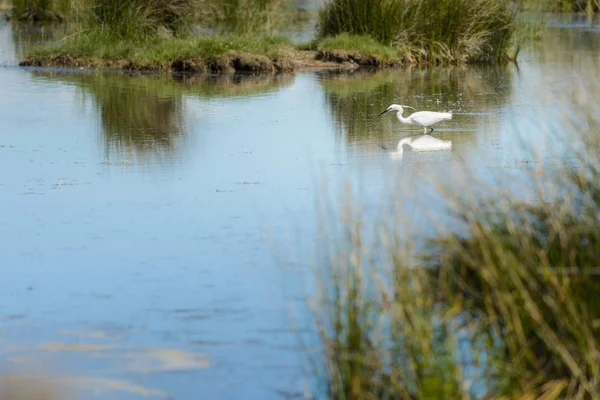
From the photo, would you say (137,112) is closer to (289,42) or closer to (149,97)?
(149,97)

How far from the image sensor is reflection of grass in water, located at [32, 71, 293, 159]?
10562 millimetres

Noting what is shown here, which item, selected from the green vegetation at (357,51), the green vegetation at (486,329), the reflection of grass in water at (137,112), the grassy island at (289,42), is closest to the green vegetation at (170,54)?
the grassy island at (289,42)

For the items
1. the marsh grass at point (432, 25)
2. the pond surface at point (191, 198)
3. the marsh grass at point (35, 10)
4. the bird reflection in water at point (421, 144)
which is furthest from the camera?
the marsh grass at point (35, 10)

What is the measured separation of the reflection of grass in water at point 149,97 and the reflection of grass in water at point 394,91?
95 centimetres

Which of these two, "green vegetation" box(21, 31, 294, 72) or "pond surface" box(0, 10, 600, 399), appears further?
"green vegetation" box(21, 31, 294, 72)

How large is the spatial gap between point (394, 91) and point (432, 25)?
3.99 metres

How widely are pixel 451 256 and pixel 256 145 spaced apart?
5245 millimetres

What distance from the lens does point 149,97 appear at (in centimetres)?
1354

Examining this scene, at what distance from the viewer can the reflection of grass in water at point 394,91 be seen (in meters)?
11.6

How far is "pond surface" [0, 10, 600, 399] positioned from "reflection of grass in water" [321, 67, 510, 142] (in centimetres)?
4

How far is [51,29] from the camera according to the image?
25.3 metres

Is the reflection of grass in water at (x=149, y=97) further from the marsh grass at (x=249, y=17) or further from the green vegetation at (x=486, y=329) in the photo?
the green vegetation at (x=486, y=329)

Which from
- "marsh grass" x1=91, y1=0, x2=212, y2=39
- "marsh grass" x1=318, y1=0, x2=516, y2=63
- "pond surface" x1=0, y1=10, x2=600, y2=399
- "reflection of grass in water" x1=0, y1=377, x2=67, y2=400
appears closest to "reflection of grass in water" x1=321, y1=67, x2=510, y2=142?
"pond surface" x1=0, y1=10, x2=600, y2=399

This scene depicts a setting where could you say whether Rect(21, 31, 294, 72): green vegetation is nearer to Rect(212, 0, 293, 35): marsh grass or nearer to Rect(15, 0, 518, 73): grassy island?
Rect(15, 0, 518, 73): grassy island
